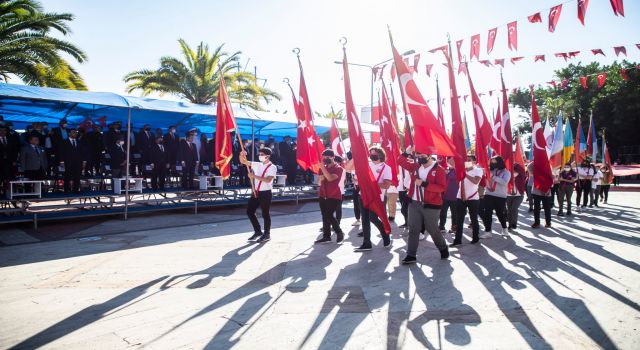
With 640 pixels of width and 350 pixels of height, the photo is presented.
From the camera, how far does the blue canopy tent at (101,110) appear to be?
948 cm

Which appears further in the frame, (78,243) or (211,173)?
(211,173)

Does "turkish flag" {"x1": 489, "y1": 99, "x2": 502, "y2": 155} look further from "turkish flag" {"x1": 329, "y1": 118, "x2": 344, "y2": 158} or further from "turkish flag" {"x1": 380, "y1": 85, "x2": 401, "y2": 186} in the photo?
"turkish flag" {"x1": 329, "y1": 118, "x2": 344, "y2": 158}

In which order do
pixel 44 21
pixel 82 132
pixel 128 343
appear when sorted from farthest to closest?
pixel 44 21
pixel 82 132
pixel 128 343

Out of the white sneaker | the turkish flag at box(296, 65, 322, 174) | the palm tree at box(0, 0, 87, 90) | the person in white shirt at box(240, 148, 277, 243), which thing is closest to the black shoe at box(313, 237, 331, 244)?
the person in white shirt at box(240, 148, 277, 243)

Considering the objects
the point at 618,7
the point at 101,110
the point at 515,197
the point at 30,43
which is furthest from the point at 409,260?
the point at 30,43

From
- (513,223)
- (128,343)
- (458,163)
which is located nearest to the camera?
(128,343)

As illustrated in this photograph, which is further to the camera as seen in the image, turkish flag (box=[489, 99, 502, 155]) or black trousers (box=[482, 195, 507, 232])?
turkish flag (box=[489, 99, 502, 155])

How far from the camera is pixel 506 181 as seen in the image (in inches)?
329

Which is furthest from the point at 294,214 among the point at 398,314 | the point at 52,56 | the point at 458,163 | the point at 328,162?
the point at 52,56

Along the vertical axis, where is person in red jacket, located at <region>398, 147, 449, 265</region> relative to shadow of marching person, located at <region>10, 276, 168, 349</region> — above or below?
above

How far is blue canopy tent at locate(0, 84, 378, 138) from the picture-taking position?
948cm

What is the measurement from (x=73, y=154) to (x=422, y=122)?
31.6 ft

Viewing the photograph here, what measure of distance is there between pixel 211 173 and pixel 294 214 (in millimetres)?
3592

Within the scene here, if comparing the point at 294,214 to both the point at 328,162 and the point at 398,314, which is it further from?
the point at 398,314
